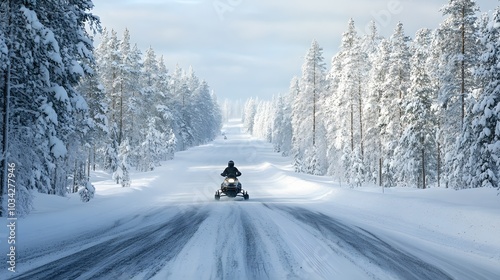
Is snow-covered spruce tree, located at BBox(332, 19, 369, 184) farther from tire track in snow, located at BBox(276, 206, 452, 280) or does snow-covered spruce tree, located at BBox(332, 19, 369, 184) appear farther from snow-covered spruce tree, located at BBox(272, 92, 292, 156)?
snow-covered spruce tree, located at BBox(272, 92, 292, 156)

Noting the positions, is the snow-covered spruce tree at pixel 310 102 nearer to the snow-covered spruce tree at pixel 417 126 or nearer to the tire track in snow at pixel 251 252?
the snow-covered spruce tree at pixel 417 126

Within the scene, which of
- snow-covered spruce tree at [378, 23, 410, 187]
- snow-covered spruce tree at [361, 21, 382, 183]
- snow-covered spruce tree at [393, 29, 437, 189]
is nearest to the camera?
snow-covered spruce tree at [393, 29, 437, 189]

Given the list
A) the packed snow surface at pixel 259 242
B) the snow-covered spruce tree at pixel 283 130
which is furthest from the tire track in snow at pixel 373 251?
the snow-covered spruce tree at pixel 283 130

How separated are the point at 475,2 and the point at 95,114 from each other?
2760 cm

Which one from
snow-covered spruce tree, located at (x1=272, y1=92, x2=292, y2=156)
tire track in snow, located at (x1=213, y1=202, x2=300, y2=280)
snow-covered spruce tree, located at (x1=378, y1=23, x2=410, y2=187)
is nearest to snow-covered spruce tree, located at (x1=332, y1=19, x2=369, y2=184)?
snow-covered spruce tree, located at (x1=378, y1=23, x2=410, y2=187)

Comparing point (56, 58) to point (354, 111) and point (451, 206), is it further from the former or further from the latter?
point (354, 111)

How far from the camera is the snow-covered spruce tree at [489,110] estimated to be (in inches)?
776

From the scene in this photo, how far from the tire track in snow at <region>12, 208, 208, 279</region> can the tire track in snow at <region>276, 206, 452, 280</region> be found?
3.61 m

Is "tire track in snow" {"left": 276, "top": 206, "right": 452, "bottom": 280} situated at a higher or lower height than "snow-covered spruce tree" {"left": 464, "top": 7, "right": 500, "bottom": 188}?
lower

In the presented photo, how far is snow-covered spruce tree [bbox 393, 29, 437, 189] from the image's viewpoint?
3250 centimetres

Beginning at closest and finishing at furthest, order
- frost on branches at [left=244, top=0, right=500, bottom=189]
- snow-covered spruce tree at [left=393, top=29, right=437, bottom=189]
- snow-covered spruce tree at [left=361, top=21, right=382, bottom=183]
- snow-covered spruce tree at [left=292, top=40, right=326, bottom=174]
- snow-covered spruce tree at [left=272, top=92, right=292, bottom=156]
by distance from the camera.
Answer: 1. frost on branches at [left=244, top=0, right=500, bottom=189]
2. snow-covered spruce tree at [left=393, top=29, right=437, bottom=189]
3. snow-covered spruce tree at [left=361, top=21, right=382, bottom=183]
4. snow-covered spruce tree at [left=292, top=40, right=326, bottom=174]
5. snow-covered spruce tree at [left=272, top=92, right=292, bottom=156]

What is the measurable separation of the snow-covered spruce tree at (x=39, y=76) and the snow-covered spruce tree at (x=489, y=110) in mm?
18807

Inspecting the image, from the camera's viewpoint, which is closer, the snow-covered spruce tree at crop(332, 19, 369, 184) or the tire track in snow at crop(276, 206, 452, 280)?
the tire track in snow at crop(276, 206, 452, 280)

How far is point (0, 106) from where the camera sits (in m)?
11.3
